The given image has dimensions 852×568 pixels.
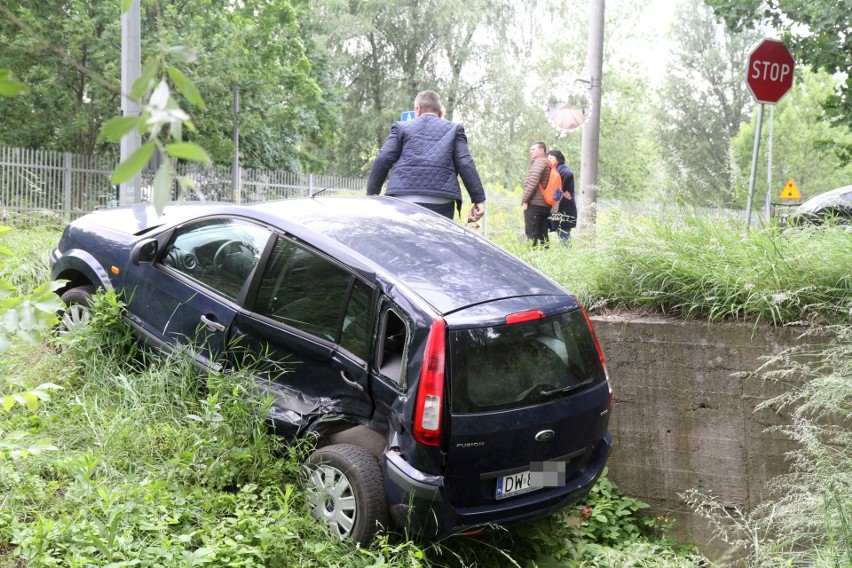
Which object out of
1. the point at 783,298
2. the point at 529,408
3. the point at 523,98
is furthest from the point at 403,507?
the point at 523,98

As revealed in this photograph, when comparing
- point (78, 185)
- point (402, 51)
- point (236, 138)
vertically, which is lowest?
point (78, 185)

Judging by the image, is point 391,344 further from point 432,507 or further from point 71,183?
point 71,183

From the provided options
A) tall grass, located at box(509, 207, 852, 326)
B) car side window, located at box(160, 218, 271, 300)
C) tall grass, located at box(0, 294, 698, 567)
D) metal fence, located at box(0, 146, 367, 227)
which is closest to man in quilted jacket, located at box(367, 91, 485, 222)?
tall grass, located at box(509, 207, 852, 326)

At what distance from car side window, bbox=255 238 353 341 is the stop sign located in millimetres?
6246

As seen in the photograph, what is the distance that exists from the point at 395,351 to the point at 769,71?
22.4 ft

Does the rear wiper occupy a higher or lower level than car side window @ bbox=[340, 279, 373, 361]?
lower

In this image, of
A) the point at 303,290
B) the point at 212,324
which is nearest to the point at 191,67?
the point at 212,324

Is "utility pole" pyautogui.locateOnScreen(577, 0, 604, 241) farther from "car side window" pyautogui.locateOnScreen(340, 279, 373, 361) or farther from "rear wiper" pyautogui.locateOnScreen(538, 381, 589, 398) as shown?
"car side window" pyautogui.locateOnScreen(340, 279, 373, 361)

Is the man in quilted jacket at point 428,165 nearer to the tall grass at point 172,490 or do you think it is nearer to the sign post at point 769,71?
the tall grass at point 172,490

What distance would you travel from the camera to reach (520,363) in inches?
172

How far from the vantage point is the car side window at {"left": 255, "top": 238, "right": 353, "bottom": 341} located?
466 cm

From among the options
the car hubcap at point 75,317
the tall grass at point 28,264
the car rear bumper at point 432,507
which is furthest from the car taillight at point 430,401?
the tall grass at point 28,264

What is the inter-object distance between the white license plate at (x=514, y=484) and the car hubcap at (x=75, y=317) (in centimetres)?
308

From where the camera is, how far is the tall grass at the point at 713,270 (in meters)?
5.83
